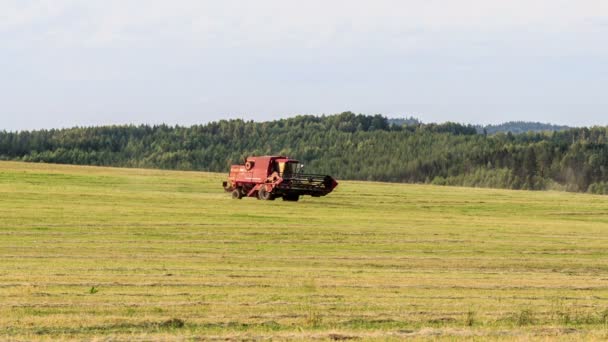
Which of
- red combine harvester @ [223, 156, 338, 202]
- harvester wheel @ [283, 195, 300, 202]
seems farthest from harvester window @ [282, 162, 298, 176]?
harvester wheel @ [283, 195, 300, 202]

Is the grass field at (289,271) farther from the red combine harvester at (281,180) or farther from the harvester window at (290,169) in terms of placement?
the harvester window at (290,169)

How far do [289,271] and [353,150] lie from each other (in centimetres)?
13312

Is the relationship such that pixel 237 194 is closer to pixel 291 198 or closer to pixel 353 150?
pixel 291 198

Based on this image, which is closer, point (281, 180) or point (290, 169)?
point (281, 180)

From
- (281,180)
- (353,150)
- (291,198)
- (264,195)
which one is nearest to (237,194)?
(264,195)

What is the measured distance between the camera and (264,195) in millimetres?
54062

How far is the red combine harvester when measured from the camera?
2080 inches

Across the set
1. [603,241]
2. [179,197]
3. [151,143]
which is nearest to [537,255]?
[603,241]

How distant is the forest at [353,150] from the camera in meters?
116

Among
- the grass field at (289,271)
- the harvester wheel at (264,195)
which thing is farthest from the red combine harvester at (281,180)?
the grass field at (289,271)

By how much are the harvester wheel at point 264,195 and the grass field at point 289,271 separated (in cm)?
285

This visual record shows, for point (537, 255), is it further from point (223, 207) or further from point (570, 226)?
point (223, 207)

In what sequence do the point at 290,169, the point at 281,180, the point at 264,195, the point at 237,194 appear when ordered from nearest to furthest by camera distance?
the point at 281,180
the point at 290,169
the point at 264,195
the point at 237,194

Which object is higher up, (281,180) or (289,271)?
(281,180)
